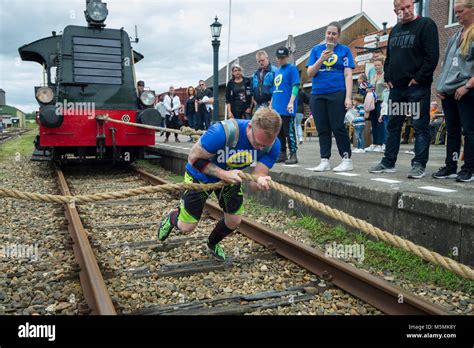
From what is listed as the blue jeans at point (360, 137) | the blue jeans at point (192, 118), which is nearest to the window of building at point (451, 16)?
the blue jeans at point (360, 137)

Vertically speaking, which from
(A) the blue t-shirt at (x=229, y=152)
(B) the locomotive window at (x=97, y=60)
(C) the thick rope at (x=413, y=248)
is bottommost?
(C) the thick rope at (x=413, y=248)

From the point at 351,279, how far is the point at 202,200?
54.3 inches

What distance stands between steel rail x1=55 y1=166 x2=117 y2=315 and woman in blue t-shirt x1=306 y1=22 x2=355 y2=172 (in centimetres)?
315

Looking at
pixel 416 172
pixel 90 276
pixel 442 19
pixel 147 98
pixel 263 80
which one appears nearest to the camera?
pixel 90 276

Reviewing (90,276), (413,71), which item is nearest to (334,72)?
(413,71)

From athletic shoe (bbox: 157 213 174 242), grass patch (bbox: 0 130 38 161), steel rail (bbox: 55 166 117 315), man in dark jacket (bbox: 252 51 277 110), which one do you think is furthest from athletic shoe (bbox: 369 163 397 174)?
grass patch (bbox: 0 130 38 161)

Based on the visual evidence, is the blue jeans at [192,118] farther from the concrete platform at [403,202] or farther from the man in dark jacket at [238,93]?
the concrete platform at [403,202]

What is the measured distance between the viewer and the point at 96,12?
9250 millimetres

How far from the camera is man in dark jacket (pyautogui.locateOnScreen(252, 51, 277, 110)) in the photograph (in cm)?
724

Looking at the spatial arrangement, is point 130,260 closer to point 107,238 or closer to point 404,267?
point 107,238

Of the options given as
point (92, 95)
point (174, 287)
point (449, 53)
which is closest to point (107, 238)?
point (174, 287)

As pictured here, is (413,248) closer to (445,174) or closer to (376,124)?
(445,174)

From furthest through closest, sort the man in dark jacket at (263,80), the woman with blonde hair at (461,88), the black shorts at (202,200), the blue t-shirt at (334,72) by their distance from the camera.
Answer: the man in dark jacket at (263,80)
the blue t-shirt at (334,72)
the woman with blonde hair at (461,88)
the black shorts at (202,200)

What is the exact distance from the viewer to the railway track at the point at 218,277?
2.85m
